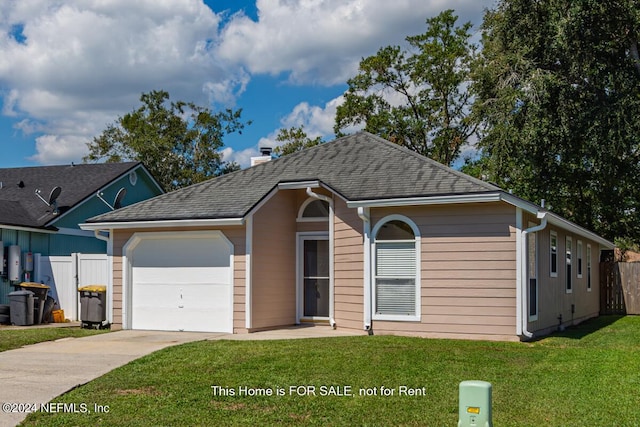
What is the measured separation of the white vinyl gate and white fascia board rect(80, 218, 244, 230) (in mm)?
2437

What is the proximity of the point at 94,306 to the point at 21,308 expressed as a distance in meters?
2.50

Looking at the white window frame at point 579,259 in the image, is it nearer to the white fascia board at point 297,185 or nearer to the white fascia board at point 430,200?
the white fascia board at point 430,200

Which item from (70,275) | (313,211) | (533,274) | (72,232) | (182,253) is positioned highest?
(313,211)

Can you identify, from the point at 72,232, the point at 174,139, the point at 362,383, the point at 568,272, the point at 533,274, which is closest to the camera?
the point at 362,383

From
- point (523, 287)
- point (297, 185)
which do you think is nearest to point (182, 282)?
point (297, 185)

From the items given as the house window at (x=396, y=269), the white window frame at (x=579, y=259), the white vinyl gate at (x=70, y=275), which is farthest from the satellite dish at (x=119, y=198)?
the white window frame at (x=579, y=259)

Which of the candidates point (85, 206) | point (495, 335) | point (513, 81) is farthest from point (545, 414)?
point (85, 206)

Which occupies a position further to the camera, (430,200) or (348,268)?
(348,268)

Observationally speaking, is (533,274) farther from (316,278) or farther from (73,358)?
(73,358)

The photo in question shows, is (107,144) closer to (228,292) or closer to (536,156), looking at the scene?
(536,156)

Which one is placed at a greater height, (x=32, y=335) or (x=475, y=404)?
(x=475, y=404)

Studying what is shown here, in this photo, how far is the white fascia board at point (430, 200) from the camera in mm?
12297

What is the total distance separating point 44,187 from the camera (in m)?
23.9

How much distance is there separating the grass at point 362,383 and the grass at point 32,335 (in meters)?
3.34
